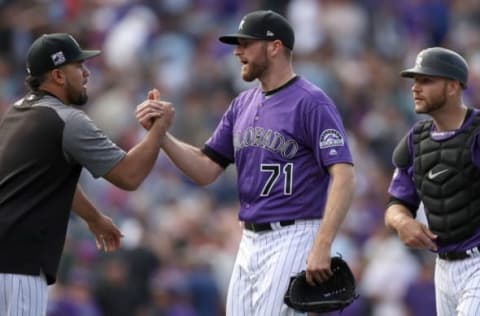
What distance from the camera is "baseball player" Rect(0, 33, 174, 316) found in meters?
8.32

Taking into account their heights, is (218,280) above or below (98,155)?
below

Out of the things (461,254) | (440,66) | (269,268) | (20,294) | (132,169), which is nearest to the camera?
(20,294)

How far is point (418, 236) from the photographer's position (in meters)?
8.88

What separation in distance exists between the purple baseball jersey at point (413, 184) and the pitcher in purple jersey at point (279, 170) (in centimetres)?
63

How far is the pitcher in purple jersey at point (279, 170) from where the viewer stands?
28.2ft

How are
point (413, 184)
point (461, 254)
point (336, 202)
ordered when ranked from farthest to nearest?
point (413, 184) → point (461, 254) → point (336, 202)

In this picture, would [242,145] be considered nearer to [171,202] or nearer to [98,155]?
[98,155]

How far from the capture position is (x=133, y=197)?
15.9m

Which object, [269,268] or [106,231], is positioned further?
[106,231]

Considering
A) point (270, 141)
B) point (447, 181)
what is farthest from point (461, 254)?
point (270, 141)

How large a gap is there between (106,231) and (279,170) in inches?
46.4

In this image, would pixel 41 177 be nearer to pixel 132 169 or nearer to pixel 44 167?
pixel 44 167

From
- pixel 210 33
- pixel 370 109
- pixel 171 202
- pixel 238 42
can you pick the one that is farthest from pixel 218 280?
pixel 238 42

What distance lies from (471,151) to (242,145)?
1344 mm
